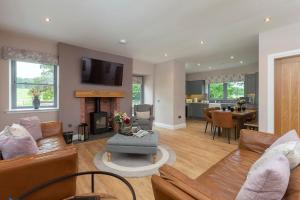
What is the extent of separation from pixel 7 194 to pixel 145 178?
5.15ft

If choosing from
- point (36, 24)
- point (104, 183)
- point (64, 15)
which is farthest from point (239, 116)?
point (36, 24)

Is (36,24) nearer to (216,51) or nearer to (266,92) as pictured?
(216,51)

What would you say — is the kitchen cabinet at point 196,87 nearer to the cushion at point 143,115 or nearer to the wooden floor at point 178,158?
the wooden floor at point 178,158

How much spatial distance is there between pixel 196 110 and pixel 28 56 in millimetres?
7135

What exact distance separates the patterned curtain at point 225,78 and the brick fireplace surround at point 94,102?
4949mm

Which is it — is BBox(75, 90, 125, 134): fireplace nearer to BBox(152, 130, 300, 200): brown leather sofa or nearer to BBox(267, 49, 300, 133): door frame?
BBox(152, 130, 300, 200): brown leather sofa

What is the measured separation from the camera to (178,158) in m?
3.04

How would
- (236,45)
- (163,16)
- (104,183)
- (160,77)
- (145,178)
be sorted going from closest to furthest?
(104,183) → (145,178) → (163,16) → (236,45) → (160,77)

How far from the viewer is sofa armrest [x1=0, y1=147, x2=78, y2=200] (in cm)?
124

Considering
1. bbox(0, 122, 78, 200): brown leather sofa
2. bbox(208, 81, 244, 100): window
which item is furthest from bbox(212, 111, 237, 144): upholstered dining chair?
bbox(0, 122, 78, 200): brown leather sofa

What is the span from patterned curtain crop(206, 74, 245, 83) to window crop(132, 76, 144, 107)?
145 inches

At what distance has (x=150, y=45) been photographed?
4215 millimetres

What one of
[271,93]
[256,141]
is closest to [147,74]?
[271,93]

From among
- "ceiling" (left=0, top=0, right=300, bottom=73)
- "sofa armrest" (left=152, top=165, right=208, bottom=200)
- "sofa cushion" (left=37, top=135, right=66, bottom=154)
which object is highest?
"ceiling" (left=0, top=0, right=300, bottom=73)
